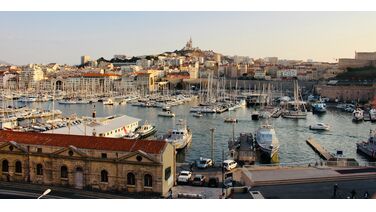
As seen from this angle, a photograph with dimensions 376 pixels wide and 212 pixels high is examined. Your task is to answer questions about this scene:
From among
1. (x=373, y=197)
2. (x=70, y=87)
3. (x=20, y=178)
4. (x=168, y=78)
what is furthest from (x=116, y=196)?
(x=168, y=78)

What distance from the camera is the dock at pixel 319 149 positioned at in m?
11.3

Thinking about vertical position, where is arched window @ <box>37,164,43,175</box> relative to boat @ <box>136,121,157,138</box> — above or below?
above

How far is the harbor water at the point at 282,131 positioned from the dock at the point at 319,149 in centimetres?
14

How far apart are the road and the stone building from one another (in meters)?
1.36

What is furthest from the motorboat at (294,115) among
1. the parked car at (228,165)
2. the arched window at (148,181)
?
the arched window at (148,181)

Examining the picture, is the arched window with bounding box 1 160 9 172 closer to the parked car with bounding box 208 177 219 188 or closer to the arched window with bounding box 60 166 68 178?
the arched window with bounding box 60 166 68 178

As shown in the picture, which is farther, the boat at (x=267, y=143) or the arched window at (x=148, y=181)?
the boat at (x=267, y=143)

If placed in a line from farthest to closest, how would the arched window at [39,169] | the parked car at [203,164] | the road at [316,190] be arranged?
the parked car at [203,164] → the arched window at [39,169] → the road at [316,190]

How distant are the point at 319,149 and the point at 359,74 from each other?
105 ft

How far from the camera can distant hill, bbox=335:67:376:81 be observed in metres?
40.6

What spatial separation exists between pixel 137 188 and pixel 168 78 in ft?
130

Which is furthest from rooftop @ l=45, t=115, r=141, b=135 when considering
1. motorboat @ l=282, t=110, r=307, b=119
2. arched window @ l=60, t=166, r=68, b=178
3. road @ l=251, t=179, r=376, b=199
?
motorboat @ l=282, t=110, r=307, b=119

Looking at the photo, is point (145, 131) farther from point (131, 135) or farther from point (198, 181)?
point (198, 181)

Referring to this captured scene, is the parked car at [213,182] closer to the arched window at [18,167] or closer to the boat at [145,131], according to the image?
the arched window at [18,167]
